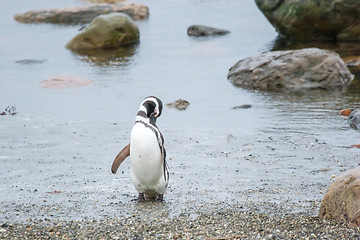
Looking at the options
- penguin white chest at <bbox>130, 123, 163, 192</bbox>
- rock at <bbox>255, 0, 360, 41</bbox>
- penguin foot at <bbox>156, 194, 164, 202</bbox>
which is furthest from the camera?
rock at <bbox>255, 0, 360, 41</bbox>

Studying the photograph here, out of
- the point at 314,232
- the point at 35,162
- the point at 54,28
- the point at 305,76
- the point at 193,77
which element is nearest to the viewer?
the point at 314,232

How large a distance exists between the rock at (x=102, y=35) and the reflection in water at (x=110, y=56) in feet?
0.75

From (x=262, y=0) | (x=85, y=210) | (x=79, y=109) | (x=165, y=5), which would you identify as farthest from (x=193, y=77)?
(x=165, y=5)

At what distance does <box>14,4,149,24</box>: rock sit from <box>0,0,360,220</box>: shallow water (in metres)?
4.04

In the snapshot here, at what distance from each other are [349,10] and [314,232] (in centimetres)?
1133

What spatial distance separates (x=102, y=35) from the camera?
16531 millimetres

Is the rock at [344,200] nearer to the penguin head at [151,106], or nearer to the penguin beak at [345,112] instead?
the penguin head at [151,106]

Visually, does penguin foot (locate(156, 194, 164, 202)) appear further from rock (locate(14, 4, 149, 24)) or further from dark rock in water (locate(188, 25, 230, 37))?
rock (locate(14, 4, 149, 24))

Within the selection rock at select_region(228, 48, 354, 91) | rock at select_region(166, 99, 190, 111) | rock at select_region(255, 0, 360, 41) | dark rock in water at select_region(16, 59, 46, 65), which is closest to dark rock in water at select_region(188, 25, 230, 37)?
rock at select_region(255, 0, 360, 41)

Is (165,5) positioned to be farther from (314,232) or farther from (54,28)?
(314,232)

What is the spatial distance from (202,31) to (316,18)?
3.28 metres

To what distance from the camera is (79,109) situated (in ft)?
36.0

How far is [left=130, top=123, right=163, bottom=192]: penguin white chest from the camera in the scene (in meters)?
6.46

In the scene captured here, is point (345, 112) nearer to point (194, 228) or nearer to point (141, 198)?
point (141, 198)
